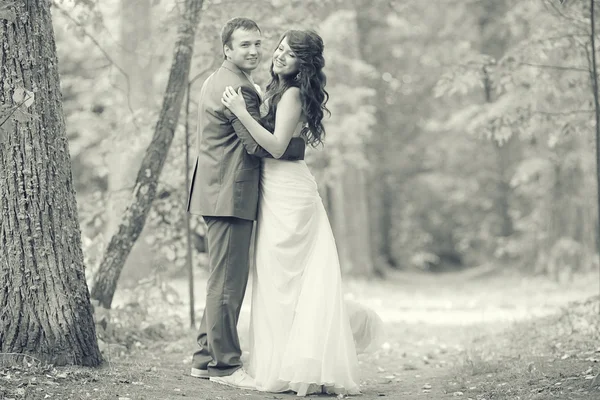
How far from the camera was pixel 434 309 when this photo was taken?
11.2m

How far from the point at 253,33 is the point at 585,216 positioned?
12494mm

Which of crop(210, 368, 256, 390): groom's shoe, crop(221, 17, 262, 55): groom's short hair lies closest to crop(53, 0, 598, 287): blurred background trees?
crop(221, 17, 262, 55): groom's short hair

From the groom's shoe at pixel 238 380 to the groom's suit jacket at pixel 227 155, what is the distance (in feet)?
3.37

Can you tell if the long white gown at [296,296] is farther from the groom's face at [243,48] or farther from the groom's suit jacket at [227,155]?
the groom's face at [243,48]

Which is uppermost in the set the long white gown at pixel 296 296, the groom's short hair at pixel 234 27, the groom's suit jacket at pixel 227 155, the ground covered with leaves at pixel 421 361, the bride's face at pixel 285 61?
the groom's short hair at pixel 234 27

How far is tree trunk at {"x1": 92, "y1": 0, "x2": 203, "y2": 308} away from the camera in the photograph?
6.43 m

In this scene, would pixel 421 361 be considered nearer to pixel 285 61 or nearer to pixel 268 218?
pixel 268 218

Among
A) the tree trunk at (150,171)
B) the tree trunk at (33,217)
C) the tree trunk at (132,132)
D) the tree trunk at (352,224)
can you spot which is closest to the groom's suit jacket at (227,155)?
the tree trunk at (33,217)

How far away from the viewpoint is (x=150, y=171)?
21.5ft

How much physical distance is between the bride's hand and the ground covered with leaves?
1.75 metres

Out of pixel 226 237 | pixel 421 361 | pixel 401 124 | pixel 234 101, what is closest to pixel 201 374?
pixel 226 237

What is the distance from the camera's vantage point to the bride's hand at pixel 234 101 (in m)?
4.86

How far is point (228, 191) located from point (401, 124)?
17.3 m

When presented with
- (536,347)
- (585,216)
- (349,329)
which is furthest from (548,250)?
(349,329)
